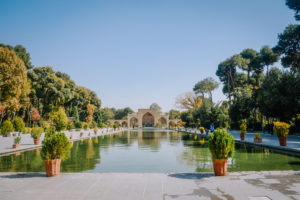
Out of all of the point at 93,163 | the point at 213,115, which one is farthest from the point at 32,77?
the point at 93,163

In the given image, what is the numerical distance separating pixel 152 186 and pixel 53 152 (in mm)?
2602

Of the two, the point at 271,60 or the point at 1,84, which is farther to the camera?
the point at 271,60

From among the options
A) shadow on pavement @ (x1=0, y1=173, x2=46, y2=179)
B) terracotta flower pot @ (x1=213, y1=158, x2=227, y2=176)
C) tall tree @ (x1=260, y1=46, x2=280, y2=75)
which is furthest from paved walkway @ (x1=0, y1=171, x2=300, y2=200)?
tall tree @ (x1=260, y1=46, x2=280, y2=75)

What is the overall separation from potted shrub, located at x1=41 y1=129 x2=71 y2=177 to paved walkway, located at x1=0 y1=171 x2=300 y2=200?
0.24 m

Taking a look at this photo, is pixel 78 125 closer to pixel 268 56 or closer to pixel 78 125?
pixel 78 125

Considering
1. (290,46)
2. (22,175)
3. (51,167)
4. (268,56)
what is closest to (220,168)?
(51,167)

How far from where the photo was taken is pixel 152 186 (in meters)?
4.46

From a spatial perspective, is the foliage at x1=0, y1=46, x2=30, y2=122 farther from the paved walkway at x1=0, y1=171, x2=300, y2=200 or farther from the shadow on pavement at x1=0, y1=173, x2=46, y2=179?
the paved walkway at x1=0, y1=171, x2=300, y2=200

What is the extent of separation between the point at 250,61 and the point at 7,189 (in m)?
36.6

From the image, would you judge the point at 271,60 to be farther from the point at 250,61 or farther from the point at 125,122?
the point at 125,122

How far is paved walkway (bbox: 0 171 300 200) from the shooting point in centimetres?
387

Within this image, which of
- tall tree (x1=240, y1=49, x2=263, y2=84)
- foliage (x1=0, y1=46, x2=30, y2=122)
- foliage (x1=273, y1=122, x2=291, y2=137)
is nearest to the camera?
foliage (x1=273, y1=122, x2=291, y2=137)

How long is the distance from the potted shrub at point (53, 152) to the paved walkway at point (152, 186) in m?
0.24

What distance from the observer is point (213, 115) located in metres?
22.3
